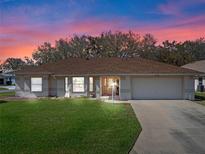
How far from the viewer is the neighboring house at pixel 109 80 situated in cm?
2909

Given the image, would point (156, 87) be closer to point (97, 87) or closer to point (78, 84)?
point (97, 87)

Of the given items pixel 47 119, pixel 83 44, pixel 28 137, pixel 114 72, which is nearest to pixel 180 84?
pixel 114 72

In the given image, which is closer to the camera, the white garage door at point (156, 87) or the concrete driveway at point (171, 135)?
the concrete driveway at point (171, 135)

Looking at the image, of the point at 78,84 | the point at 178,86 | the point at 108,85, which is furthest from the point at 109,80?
the point at 178,86

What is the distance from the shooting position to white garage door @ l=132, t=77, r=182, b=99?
1158 inches

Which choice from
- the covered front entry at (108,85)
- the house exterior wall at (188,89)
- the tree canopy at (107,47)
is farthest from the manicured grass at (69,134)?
the tree canopy at (107,47)

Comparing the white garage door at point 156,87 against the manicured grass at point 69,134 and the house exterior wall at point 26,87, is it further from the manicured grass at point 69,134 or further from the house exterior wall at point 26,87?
the manicured grass at point 69,134

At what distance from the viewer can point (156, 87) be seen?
96.5 feet

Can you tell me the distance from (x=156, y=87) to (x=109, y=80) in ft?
17.3

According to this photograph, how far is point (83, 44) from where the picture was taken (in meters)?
66.9

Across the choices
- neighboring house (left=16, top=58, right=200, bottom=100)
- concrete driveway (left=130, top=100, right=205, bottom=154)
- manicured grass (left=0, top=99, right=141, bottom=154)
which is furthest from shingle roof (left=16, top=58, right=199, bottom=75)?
manicured grass (left=0, top=99, right=141, bottom=154)

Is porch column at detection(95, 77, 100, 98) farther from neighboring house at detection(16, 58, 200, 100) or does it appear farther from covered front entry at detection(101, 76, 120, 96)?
covered front entry at detection(101, 76, 120, 96)

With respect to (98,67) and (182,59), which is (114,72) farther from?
(182,59)

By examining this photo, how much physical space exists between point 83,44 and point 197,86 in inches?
1228
